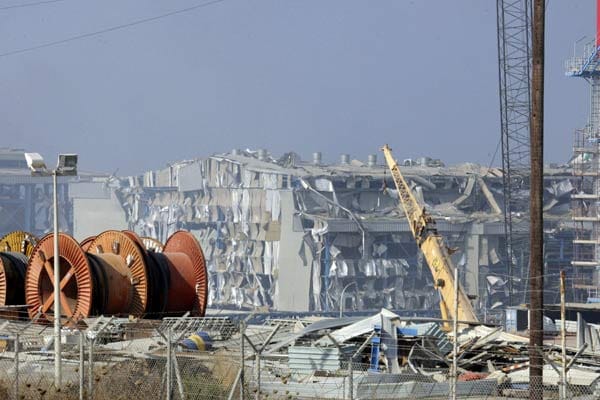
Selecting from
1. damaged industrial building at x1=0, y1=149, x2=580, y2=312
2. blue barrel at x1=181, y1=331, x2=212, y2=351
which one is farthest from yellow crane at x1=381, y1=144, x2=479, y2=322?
damaged industrial building at x1=0, y1=149, x2=580, y2=312

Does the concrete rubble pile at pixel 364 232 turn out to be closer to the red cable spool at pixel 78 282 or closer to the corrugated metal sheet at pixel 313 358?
the red cable spool at pixel 78 282

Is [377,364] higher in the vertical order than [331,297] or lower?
higher

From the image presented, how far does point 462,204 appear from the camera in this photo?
18438 centimetres

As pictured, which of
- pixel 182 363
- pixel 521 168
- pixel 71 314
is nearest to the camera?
pixel 182 363

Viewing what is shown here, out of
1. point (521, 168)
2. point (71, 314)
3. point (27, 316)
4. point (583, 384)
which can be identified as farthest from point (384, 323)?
point (521, 168)

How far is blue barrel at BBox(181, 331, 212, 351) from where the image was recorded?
3160cm

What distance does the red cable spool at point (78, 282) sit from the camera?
38281 millimetres

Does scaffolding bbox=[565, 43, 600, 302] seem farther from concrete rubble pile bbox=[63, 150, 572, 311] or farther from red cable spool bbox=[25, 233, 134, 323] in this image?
red cable spool bbox=[25, 233, 134, 323]

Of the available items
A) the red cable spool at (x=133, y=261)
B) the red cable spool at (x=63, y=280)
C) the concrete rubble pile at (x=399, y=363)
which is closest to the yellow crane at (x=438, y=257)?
the red cable spool at (x=133, y=261)

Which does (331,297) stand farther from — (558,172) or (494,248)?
(558,172)

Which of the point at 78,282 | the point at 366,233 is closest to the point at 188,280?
the point at 78,282

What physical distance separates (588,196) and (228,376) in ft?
386

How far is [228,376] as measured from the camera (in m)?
23.9

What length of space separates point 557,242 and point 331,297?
112ft
